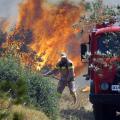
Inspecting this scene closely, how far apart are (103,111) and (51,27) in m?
12.8

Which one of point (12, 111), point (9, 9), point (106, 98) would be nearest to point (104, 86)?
point (106, 98)

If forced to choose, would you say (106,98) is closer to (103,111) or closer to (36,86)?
(103,111)

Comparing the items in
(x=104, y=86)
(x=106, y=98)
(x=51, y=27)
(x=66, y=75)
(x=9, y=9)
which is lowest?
(x=106, y=98)

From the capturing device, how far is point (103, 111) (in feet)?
37.9

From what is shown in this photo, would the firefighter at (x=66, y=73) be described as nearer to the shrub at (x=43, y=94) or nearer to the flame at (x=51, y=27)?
the shrub at (x=43, y=94)

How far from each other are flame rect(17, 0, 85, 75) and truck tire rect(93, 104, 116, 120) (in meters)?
9.37

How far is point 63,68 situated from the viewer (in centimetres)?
1495

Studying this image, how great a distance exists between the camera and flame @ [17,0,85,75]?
22047mm

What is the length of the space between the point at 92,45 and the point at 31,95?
1833 millimetres

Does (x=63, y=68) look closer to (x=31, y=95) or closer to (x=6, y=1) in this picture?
(x=31, y=95)

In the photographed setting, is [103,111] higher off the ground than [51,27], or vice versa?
[51,27]

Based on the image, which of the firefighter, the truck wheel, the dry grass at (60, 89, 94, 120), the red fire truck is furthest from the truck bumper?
the firefighter

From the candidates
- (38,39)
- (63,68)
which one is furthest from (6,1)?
(63,68)

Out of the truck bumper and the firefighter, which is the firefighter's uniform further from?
the truck bumper
